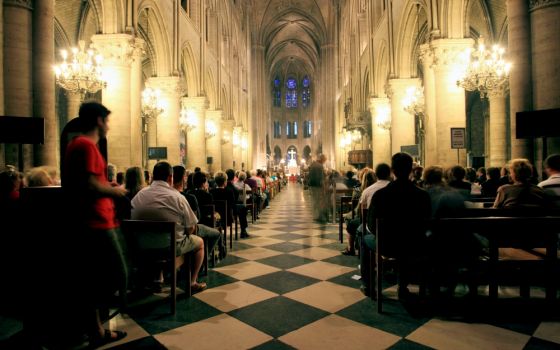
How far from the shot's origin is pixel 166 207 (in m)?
3.72

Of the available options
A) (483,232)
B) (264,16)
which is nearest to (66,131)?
(483,232)

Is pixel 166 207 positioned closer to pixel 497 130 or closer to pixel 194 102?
pixel 497 130

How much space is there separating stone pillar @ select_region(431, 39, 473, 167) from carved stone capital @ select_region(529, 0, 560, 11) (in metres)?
2.82

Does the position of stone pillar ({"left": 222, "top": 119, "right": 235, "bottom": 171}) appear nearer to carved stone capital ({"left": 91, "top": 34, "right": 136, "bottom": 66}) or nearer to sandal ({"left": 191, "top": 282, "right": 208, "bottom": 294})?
carved stone capital ({"left": 91, "top": 34, "right": 136, "bottom": 66})

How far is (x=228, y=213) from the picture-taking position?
643 cm

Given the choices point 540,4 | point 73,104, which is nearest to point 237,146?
point 73,104

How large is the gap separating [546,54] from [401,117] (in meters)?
7.09

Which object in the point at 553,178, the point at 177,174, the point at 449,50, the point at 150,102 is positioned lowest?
the point at 553,178

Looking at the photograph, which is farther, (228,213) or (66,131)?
(228,213)

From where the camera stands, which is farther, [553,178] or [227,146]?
[227,146]

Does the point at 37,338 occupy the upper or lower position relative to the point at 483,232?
lower

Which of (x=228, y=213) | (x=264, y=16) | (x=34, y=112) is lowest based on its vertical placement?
(x=228, y=213)

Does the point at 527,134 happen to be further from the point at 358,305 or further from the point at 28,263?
the point at 28,263

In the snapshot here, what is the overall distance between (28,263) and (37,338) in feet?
2.15
